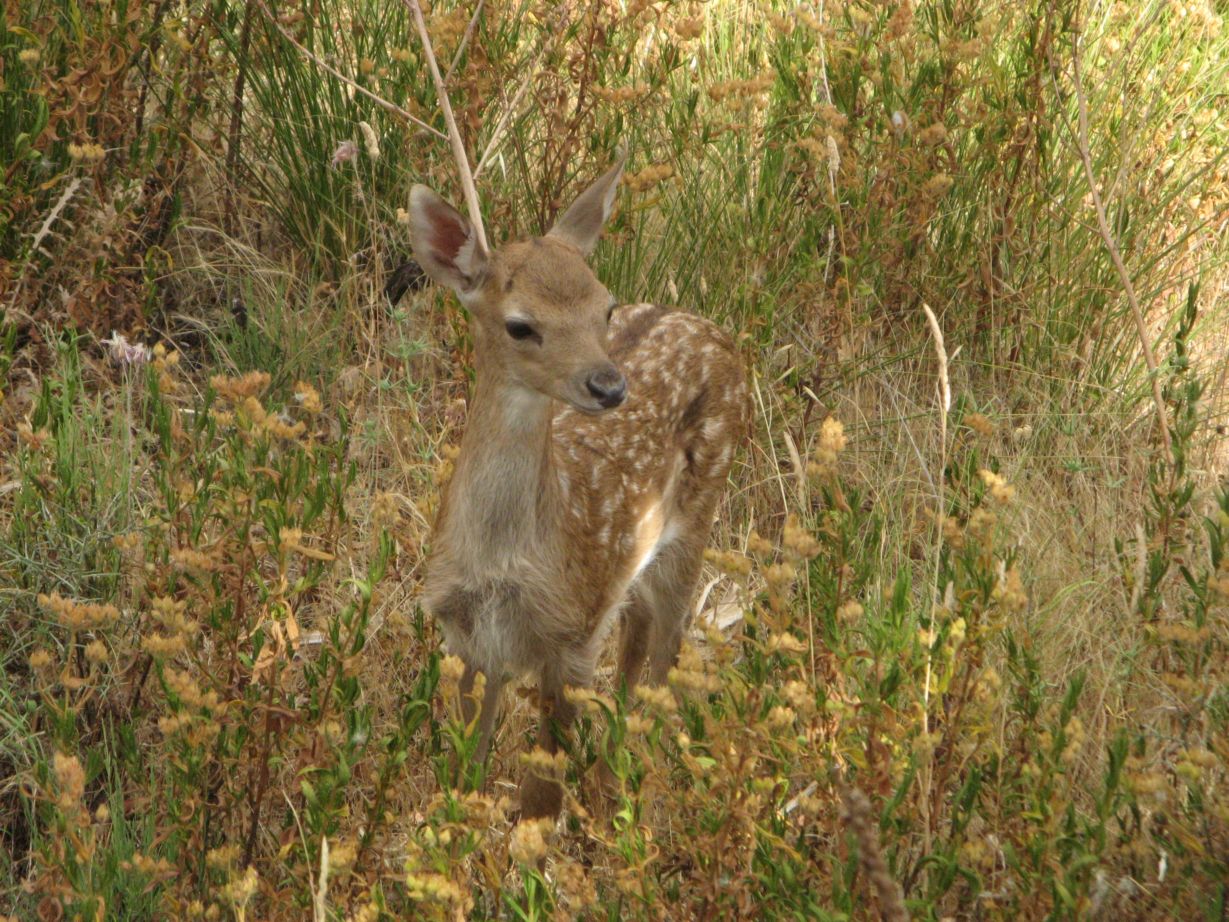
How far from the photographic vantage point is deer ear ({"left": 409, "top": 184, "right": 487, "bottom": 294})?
4168mm

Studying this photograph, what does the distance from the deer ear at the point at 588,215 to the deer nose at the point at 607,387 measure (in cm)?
65

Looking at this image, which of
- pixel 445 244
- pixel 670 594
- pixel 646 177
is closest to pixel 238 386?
pixel 445 244

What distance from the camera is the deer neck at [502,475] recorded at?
4.20 m

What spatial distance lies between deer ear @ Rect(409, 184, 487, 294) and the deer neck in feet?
0.91

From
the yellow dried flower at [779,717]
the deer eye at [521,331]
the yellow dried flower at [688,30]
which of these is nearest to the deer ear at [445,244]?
the deer eye at [521,331]

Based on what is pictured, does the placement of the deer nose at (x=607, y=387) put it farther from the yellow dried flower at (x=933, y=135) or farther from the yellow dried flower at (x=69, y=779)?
the yellow dried flower at (x=933, y=135)

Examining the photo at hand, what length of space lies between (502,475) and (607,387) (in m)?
0.43

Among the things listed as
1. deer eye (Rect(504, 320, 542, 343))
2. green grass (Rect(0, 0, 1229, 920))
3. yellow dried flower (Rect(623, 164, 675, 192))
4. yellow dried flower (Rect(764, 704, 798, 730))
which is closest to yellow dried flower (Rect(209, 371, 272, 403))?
green grass (Rect(0, 0, 1229, 920))

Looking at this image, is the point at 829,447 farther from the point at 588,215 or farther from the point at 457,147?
the point at 588,215

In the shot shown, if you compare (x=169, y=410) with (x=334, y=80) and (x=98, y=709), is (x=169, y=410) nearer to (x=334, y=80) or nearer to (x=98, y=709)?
(x=98, y=709)

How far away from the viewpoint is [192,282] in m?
6.03

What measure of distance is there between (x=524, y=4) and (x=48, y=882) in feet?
12.9

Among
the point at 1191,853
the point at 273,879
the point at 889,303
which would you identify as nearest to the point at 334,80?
the point at 889,303

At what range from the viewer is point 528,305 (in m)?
4.10
